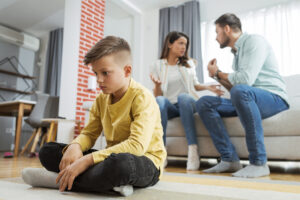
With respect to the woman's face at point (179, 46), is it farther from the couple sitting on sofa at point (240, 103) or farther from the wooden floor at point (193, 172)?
the wooden floor at point (193, 172)

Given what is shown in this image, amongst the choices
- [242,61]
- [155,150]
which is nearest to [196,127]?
[242,61]

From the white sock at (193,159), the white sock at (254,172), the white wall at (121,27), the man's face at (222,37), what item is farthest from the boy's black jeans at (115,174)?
the white wall at (121,27)

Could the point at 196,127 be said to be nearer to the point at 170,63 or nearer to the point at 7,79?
the point at 170,63

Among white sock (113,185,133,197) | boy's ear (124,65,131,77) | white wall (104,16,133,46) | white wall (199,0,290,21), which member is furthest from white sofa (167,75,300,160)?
white wall (104,16,133,46)

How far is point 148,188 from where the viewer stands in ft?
3.07

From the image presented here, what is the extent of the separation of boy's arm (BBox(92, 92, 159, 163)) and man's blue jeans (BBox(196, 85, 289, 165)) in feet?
2.33

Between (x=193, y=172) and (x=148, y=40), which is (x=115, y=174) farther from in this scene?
(x=148, y=40)

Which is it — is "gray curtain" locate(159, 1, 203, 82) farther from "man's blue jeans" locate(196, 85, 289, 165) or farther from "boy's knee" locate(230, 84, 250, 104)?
"boy's knee" locate(230, 84, 250, 104)

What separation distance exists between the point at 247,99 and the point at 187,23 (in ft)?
11.2

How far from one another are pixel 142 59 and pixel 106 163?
4.52 metres

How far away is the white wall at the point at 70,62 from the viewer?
3381mm

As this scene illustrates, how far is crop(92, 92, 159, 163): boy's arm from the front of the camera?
2.69 feet

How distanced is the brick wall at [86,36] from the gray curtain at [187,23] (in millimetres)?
1319

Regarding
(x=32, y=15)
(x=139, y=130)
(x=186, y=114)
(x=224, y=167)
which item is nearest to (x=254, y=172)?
(x=224, y=167)
